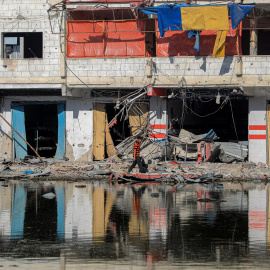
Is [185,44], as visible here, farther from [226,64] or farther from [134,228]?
[134,228]

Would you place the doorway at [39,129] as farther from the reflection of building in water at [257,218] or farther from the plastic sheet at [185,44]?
the reflection of building in water at [257,218]

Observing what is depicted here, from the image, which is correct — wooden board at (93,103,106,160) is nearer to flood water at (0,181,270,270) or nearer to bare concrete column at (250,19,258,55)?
bare concrete column at (250,19,258,55)

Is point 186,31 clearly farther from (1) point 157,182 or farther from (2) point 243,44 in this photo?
(1) point 157,182

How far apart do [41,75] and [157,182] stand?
26.5 feet

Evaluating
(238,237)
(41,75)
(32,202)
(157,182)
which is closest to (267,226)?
(238,237)

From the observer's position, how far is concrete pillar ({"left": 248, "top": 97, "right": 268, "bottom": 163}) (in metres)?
24.9

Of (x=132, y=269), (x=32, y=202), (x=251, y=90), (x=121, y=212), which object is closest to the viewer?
(x=132, y=269)

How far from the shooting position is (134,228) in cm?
1156

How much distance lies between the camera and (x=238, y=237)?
10656mm

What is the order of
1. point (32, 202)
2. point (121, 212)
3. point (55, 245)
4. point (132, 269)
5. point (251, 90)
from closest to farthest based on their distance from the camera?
point (132, 269) → point (55, 245) → point (121, 212) → point (32, 202) → point (251, 90)

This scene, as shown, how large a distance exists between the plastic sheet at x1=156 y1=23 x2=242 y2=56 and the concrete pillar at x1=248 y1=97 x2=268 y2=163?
2.49 m

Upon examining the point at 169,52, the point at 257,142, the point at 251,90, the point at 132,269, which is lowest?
the point at 132,269

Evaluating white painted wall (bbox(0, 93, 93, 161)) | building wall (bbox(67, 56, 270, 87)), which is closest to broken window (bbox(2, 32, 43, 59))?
building wall (bbox(67, 56, 270, 87))

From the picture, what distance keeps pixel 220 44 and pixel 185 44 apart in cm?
157
